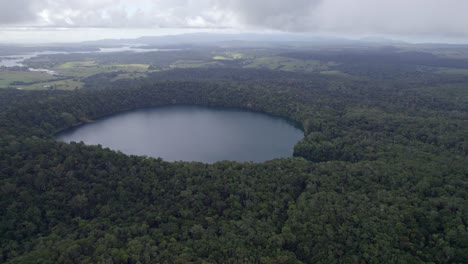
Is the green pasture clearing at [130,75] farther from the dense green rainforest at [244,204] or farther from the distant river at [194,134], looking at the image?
the dense green rainforest at [244,204]

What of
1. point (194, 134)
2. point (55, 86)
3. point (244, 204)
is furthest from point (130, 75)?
point (244, 204)

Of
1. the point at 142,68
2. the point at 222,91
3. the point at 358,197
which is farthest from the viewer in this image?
the point at 142,68

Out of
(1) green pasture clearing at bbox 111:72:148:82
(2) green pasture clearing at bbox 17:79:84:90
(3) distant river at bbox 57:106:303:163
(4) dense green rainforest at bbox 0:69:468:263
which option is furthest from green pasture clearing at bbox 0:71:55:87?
(4) dense green rainforest at bbox 0:69:468:263

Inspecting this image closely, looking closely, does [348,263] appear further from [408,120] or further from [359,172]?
[408,120]

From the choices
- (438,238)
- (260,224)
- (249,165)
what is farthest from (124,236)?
(438,238)

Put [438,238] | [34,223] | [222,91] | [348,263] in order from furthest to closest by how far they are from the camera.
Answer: [222,91]
[34,223]
[438,238]
[348,263]

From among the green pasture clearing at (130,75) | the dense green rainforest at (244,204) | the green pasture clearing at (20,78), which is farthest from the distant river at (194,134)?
the green pasture clearing at (20,78)

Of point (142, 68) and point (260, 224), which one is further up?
point (142, 68)
